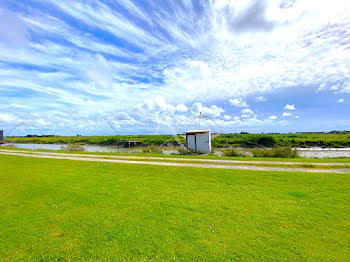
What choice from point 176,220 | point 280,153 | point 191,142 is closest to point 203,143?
point 191,142

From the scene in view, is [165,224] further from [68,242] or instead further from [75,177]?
[75,177]

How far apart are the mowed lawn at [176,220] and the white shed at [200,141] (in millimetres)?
15351

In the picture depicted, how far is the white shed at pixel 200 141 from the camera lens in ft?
82.5

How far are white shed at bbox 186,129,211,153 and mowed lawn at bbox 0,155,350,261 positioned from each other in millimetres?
15351

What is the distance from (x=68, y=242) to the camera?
455 cm

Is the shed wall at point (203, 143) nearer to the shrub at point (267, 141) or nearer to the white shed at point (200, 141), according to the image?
the white shed at point (200, 141)

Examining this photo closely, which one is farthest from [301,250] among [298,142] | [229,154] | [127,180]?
[298,142]

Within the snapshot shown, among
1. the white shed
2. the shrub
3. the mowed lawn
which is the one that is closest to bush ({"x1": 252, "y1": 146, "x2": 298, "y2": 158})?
the white shed

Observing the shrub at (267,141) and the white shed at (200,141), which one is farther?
the shrub at (267,141)

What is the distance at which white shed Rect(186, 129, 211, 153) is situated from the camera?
25.2m

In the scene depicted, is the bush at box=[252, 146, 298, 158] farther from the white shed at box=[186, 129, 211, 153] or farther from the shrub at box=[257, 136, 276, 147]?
the shrub at box=[257, 136, 276, 147]

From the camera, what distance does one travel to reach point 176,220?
555cm

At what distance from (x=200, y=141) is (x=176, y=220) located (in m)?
20.5

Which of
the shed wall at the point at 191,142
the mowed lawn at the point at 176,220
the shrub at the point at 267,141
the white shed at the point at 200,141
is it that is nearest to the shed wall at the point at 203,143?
the white shed at the point at 200,141
